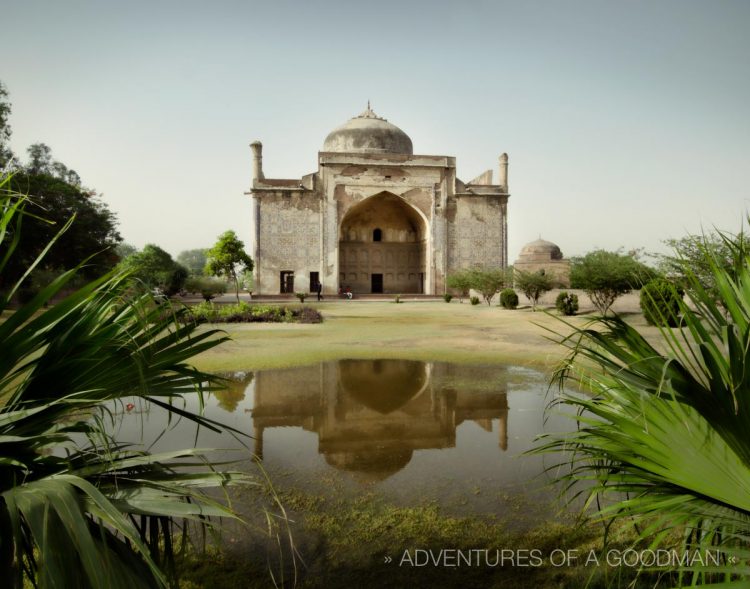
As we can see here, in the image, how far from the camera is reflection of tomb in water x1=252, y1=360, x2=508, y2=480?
155 inches

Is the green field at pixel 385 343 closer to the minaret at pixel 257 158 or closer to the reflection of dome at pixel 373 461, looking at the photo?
the reflection of dome at pixel 373 461

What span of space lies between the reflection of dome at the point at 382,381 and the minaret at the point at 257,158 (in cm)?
2281

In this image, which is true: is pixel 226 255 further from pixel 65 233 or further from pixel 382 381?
pixel 382 381

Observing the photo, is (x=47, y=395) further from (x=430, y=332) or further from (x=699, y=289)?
(x=430, y=332)

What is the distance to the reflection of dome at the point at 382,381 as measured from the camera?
544cm

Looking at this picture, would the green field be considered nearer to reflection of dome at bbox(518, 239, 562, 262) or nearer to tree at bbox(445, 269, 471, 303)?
tree at bbox(445, 269, 471, 303)

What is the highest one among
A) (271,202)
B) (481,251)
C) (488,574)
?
(271,202)

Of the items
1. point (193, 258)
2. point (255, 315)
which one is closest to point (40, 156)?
point (255, 315)

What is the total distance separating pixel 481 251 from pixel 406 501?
2776 centimetres

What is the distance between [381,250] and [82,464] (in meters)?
32.0

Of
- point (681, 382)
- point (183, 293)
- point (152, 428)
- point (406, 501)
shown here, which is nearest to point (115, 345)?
point (681, 382)

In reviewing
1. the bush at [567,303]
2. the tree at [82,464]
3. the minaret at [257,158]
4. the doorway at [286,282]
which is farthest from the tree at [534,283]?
the tree at [82,464]

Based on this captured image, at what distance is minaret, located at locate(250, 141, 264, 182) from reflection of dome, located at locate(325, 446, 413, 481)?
26.4 metres

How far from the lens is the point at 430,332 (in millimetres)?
11727
